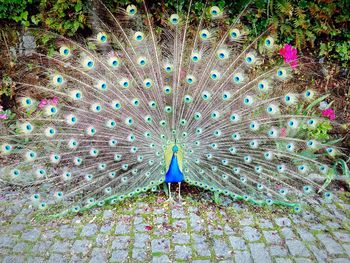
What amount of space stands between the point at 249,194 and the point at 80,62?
7.25 feet

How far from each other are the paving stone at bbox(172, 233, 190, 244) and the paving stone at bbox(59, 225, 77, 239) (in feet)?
3.23

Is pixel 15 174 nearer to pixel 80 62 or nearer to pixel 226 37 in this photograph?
pixel 80 62

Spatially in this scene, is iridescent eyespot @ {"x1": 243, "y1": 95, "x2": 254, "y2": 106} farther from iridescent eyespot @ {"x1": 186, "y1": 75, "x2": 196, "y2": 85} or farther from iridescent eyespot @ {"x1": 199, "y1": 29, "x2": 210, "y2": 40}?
iridescent eyespot @ {"x1": 199, "y1": 29, "x2": 210, "y2": 40}

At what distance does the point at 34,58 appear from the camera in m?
4.99

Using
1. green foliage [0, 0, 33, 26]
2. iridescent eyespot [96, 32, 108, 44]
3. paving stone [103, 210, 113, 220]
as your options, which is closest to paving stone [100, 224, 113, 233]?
paving stone [103, 210, 113, 220]

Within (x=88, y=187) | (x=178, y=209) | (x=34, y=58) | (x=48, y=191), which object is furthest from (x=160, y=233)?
(x=34, y=58)

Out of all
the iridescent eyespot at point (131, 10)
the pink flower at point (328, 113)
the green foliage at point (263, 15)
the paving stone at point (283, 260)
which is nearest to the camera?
the paving stone at point (283, 260)

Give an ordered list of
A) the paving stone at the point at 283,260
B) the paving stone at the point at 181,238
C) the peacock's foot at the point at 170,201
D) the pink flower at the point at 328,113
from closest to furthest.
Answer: the paving stone at the point at 283,260
the paving stone at the point at 181,238
the peacock's foot at the point at 170,201
the pink flower at the point at 328,113

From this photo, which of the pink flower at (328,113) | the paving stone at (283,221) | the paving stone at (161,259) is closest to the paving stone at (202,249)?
the paving stone at (161,259)

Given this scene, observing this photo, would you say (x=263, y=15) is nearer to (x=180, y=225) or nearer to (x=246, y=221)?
(x=246, y=221)

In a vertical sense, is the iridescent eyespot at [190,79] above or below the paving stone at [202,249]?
above

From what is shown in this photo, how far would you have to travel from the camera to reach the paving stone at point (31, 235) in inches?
125

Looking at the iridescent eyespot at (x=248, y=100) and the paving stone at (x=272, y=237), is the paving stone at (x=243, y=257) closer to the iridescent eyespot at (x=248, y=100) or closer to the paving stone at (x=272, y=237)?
the paving stone at (x=272, y=237)

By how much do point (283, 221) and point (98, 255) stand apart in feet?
6.13
